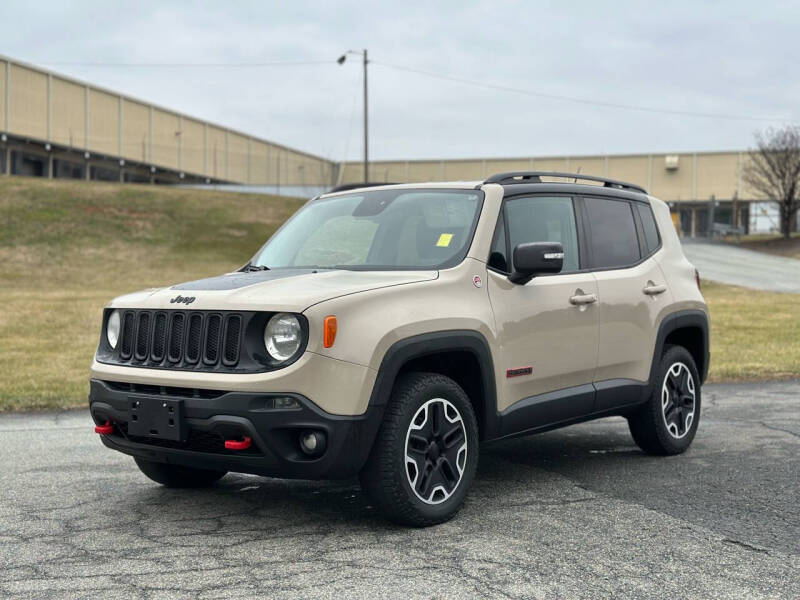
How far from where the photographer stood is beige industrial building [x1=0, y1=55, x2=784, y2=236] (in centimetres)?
5419

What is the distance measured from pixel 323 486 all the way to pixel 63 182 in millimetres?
45401

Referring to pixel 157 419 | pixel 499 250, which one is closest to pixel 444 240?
pixel 499 250

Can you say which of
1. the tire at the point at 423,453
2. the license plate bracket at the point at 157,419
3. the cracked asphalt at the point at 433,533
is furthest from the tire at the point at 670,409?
the license plate bracket at the point at 157,419

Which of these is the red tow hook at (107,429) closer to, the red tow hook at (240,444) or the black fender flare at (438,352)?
the red tow hook at (240,444)

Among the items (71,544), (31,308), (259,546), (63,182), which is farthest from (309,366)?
(63,182)

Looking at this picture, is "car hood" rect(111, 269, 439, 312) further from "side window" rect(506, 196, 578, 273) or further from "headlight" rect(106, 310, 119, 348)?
"side window" rect(506, 196, 578, 273)

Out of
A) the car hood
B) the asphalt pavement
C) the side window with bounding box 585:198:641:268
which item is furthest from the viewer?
the asphalt pavement

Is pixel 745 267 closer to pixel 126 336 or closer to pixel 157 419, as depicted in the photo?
pixel 126 336

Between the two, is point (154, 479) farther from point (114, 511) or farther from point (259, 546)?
point (259, 546)

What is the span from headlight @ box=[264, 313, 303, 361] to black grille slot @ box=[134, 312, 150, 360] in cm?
81

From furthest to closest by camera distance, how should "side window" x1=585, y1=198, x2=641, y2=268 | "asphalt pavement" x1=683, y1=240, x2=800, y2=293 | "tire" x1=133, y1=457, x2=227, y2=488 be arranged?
"asphalt pavement" x1=683, y1=240, x2=800, y2=293 < "side window" x1=585, y1=198, x2=641, y2=268 < "tire" x1=133, y1=457, x2=227, y2=488

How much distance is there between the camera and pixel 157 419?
16.2ft

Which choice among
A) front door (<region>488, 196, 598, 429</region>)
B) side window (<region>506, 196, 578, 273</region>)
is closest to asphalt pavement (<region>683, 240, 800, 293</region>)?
side window (<region>506, 196, 578, 273</region>)

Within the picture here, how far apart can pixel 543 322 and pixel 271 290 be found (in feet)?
5.92
